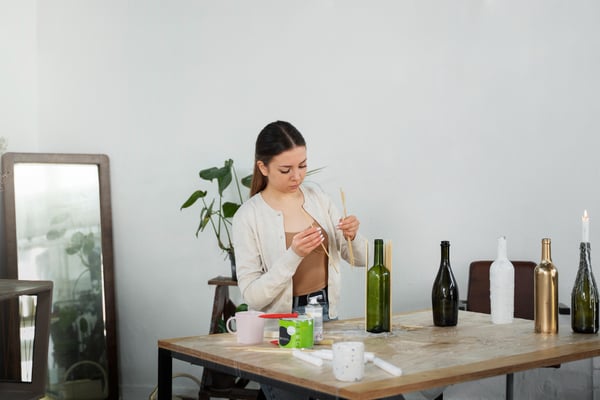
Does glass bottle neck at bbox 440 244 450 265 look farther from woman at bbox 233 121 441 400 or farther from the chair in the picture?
the chair

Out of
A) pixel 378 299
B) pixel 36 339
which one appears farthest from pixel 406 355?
pixel 36 339

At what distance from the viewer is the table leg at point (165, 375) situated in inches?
90.7

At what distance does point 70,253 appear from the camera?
4.57 meters

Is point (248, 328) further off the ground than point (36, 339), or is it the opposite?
point (248, 328)

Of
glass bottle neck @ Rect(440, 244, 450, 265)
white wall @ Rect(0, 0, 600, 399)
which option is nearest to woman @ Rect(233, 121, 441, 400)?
glass bottle neck @ Rect(440, 244, 450, 265)

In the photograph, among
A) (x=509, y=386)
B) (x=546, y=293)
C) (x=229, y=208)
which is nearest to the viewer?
(x=546, y=293)

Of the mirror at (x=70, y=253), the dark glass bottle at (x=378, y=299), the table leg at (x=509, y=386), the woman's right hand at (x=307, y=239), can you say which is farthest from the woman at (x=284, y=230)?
the mirror at (x=70, y=253)

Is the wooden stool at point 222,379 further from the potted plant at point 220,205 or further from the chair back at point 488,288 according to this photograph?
the chair back at point 488,288

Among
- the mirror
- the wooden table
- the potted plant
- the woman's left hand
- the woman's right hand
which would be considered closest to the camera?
the wooden table

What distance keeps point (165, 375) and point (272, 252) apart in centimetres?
73

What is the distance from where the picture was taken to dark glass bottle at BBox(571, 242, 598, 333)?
8.18ft

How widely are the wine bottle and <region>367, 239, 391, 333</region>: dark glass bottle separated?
478 millimetres

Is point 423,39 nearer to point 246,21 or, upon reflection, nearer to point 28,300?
point 246,21

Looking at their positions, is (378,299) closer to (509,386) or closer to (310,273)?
(310,273)
